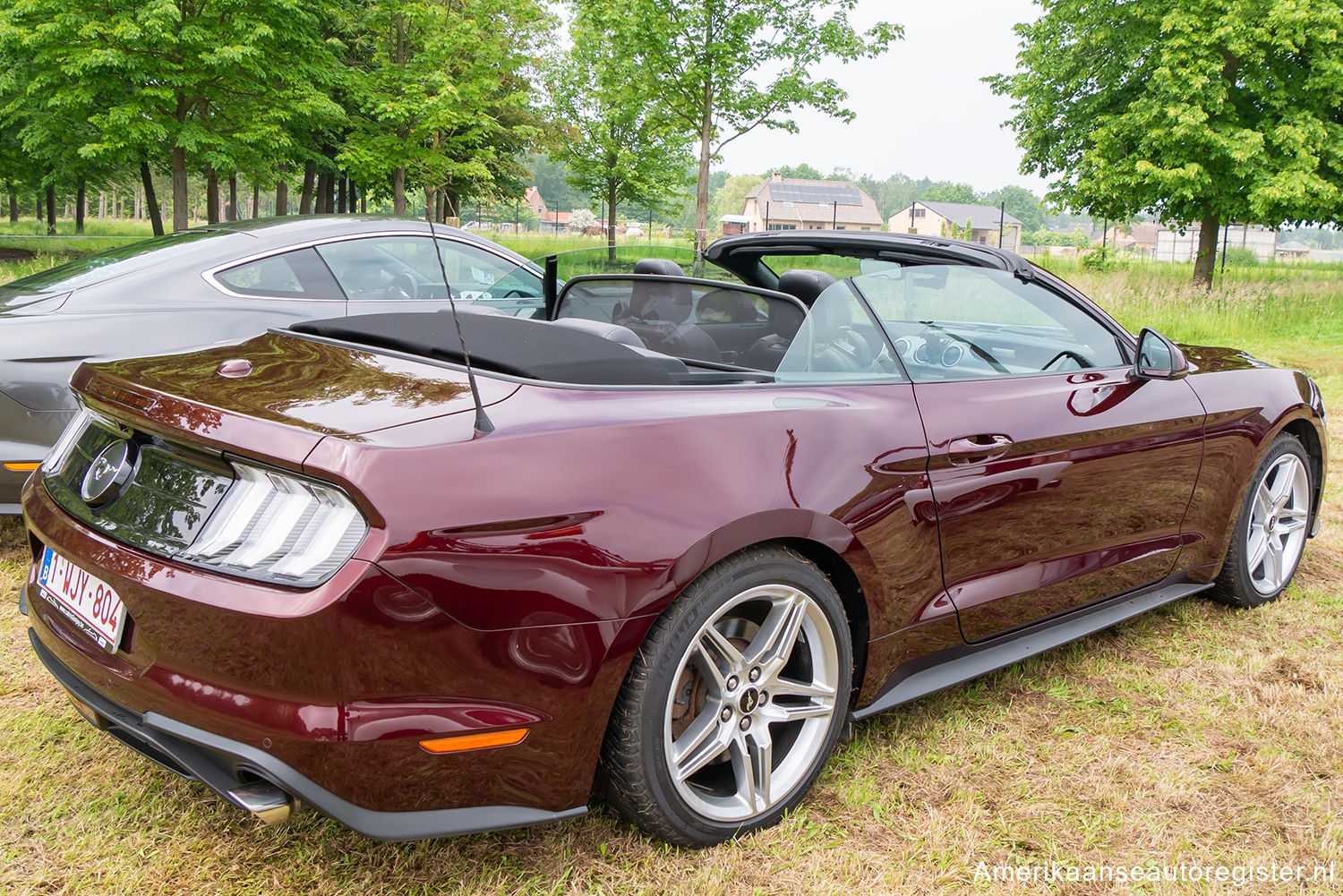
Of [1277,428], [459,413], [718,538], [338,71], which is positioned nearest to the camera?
[459,413]

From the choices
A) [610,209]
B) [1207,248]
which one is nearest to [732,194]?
[610,209]

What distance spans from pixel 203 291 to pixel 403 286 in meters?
1.08

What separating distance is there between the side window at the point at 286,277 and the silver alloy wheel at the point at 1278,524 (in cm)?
432

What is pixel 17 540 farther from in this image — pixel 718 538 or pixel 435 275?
pixel 718 538

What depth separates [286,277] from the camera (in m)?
4.67

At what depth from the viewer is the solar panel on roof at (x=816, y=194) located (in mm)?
66750

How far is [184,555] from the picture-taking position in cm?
179

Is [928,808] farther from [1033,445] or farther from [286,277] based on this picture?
[286,277]

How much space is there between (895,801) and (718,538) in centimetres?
98

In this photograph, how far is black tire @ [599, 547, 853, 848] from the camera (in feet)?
6.41

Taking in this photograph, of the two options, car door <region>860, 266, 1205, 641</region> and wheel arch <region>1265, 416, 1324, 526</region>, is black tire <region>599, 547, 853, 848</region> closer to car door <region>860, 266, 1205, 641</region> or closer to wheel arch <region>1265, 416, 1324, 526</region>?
car door <region>860, 266, 1205, 641</region>

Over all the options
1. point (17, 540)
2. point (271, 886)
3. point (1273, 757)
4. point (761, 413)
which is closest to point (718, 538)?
point (761, 413)

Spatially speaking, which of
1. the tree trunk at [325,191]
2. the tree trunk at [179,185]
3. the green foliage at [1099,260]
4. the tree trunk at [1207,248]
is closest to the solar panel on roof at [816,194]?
the tree trunk at [325,191]

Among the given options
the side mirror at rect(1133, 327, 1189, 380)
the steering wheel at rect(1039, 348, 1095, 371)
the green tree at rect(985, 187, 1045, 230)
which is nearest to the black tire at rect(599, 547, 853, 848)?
the steering wheel at rect(1039, 348, 1095, 371)
